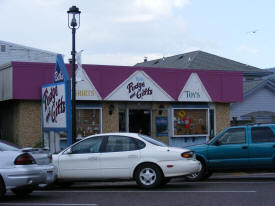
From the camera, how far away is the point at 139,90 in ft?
76.8

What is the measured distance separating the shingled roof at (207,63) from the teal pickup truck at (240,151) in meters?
26.7

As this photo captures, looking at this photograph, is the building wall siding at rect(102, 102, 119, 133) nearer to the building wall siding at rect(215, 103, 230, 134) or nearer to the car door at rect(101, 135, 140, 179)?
the building wall siding at rect(215, 103, 230, 134)

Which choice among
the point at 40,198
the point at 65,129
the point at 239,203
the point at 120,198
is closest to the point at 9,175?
the point at 40,198

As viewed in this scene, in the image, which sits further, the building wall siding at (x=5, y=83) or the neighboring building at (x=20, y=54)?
the neighboring building at (x=20, y=54)

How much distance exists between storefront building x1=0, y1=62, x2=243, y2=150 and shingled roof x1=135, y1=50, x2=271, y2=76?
16.8m

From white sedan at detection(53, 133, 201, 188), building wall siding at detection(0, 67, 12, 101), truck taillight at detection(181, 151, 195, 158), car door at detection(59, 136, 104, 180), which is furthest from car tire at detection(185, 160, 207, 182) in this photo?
building wall siding at detection(0, 67, 12, 101)

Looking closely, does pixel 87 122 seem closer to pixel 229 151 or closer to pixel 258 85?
pixel 229 151

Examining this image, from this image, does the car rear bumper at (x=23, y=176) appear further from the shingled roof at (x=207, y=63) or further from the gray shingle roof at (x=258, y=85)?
the shingled roof at (x=207, y=63)

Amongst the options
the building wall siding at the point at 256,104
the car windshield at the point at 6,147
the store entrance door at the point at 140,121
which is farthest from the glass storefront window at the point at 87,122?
the building wall siding at the point at 256,104

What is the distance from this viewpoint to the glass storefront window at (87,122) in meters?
22.3

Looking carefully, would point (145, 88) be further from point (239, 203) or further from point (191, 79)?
point (239, 203)

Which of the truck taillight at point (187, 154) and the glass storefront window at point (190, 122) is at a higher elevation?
the glass storefront window at point (190, 122)

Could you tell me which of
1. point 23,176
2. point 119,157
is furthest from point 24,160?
point 119,157

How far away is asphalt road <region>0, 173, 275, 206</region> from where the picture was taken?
1059 cm
